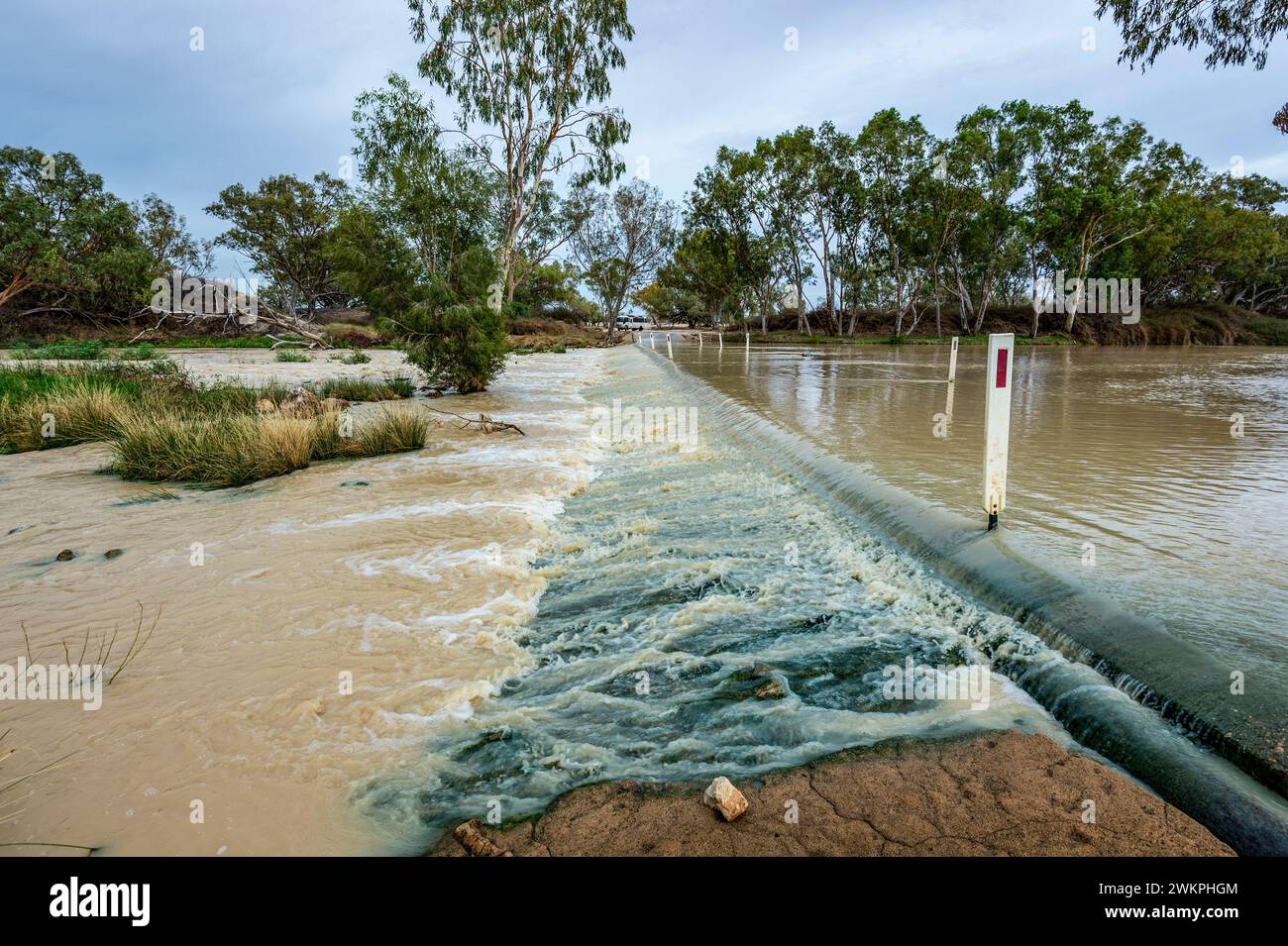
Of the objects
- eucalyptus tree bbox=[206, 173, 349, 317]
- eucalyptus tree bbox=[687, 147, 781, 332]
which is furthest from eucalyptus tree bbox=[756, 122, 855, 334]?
eucalyptus tree bbox=[206, 173, 349, 317]

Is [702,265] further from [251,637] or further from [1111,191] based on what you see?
[251,637]

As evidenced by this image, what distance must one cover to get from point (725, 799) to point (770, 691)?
0.96 m

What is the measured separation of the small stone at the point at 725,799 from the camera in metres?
2.22

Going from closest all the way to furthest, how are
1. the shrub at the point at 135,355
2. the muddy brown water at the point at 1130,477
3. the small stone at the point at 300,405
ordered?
the muddy brown water at the point at 1130,477 → the small stone at the point at 300,405 → the shrub at the point at 135,355

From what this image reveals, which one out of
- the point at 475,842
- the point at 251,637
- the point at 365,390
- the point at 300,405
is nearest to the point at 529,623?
the point at 251,637

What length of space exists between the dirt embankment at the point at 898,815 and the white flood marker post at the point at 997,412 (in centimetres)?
213

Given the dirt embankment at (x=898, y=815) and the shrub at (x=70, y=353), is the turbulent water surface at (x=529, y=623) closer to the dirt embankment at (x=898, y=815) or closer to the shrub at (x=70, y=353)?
the dirt embankment at (x=898, y=815)

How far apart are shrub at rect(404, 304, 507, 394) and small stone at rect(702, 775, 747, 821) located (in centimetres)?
1328

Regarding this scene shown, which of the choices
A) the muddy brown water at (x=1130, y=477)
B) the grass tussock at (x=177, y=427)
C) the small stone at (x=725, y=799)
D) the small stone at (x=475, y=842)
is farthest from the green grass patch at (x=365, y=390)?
the small stone at (x=725, y=799)

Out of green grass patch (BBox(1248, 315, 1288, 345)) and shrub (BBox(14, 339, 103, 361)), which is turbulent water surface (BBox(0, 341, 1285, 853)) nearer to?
shrub (BBox(14, 339, 103, 361))

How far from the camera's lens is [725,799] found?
2.24m

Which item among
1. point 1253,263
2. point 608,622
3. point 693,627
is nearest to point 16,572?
point 608,622


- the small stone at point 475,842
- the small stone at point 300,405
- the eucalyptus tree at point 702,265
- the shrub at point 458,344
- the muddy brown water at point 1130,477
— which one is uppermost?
the eucalyptus tree at point 702,265

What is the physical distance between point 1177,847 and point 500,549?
4453mm
